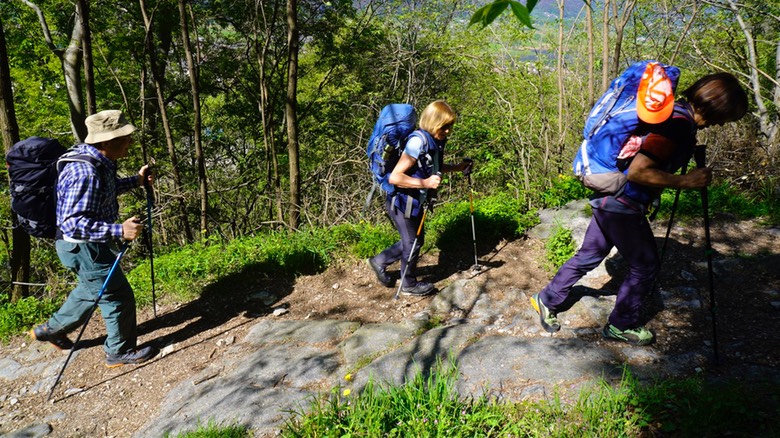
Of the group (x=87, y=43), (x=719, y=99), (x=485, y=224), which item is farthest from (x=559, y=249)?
(x=87, y=43)

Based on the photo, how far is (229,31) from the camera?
11734 millimetres

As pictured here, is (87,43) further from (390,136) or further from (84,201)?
(390,136)

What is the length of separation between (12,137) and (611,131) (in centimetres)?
676

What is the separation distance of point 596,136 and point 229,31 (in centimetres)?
1115

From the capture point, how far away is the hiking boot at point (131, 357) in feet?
13.7

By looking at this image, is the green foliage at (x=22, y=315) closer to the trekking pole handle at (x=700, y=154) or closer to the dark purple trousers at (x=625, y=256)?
the dark purple trousers at (x=625, y=256)

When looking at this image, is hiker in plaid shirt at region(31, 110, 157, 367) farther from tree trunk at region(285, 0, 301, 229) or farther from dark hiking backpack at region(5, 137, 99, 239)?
tree trunk at region(285, 0, 301, 229)

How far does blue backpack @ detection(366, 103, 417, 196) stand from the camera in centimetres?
407

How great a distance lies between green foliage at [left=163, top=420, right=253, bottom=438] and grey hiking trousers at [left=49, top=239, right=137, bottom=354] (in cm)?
156

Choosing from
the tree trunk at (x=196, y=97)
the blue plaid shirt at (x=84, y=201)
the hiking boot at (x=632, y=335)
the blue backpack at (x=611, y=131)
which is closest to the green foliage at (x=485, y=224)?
the hiking boot at (x=632, y=335)

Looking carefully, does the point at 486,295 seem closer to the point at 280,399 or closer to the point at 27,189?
the point at 280,399

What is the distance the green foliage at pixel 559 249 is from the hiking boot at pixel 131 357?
4158 millimetres

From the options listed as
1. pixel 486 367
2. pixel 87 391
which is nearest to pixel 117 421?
pixel 87 391

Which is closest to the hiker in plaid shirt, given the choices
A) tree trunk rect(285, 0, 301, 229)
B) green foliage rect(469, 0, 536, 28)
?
tree trunk rect(285, 0, 301, 229)
